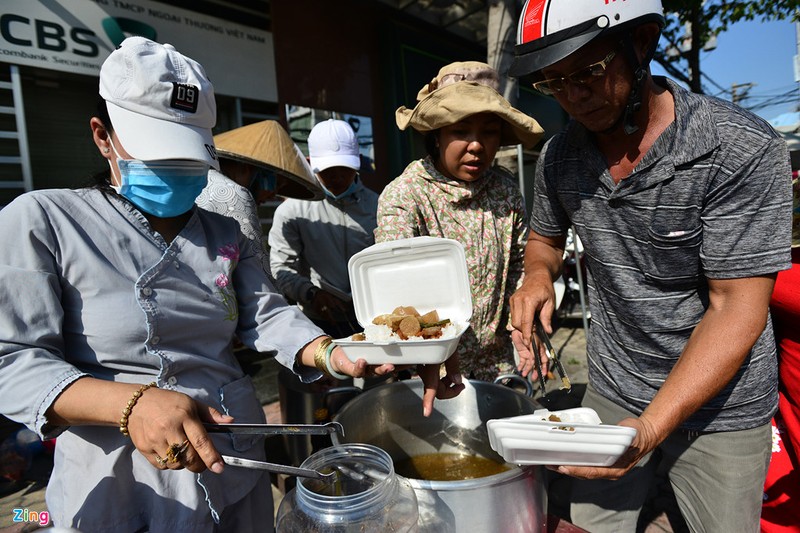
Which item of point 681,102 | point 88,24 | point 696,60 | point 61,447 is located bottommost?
point 61,447

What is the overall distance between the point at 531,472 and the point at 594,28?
1.29 m

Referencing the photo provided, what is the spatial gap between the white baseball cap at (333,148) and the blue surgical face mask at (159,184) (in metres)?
2.08

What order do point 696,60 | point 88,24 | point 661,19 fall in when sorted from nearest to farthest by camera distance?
point 661,19 → point 88,24 → point 696,60

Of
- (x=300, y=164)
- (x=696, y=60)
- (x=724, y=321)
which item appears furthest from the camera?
(x=696, y=60)

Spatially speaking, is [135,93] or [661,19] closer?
[135,93]

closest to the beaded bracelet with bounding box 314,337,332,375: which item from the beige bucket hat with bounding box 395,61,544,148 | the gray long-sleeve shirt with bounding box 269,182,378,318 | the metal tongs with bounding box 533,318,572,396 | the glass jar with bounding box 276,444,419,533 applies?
the glass jar with bounding box 276,444,419,533

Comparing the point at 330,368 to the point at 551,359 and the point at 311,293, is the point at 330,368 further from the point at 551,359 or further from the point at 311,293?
the point at 311,293

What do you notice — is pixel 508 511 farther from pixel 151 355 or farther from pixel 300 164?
pixel 300 164

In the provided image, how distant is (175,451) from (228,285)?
61cm

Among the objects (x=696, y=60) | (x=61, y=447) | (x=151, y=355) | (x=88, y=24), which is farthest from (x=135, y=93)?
(x=696, y=60)

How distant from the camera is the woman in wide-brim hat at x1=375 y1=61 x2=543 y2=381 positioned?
210cm

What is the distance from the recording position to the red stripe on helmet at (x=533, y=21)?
147 cm

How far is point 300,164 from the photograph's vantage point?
9.53 feet

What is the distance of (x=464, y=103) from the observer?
2021mm
